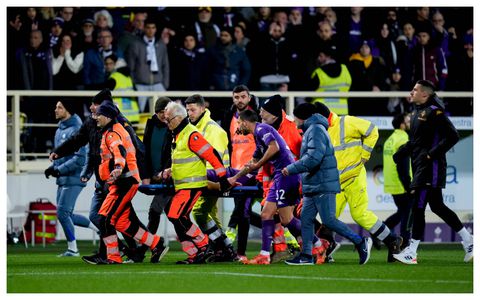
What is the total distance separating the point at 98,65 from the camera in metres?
22.3

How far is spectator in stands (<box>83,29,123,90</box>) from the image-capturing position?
22.2m

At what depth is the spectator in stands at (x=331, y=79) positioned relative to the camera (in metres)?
22.4

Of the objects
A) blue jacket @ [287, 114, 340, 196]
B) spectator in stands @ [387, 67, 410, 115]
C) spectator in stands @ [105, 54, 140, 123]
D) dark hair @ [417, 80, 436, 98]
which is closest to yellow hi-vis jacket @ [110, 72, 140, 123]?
spectator in stands @ [105, 54, 140, 123]

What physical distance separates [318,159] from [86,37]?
907 cm

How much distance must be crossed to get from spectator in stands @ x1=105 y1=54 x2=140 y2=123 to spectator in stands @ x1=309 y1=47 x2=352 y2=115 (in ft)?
10.2

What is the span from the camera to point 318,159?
14.3 meters

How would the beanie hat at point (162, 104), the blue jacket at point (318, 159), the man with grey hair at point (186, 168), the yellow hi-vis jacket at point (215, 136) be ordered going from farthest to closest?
1. the beanie hat at point (162, 104)
2. the yellow hi-vis jacket at point (215, 136)
3. the man with grey hair at point (186, 168)
4. the blue jacket at point (318, 159)

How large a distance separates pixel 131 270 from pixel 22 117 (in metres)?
A: 8.63

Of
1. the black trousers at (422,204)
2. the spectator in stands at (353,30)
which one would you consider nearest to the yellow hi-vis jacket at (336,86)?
the spectator in stands at (353,30)

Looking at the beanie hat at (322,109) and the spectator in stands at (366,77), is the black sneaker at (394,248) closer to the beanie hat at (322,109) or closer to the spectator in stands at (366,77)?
the beanie hat at (322,109)

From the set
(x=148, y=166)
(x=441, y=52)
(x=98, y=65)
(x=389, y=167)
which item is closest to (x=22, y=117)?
(x=98, y=65)

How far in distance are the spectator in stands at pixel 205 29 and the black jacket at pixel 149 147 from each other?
18.6 feet

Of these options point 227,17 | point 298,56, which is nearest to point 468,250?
point 298,56
